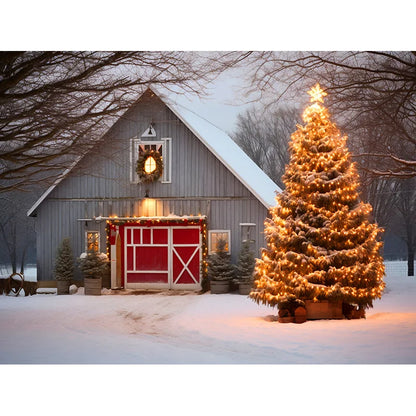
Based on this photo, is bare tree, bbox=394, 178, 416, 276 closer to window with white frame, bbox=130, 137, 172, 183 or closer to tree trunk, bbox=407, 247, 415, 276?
tree trunk, bbox=407, 247, 415, 276

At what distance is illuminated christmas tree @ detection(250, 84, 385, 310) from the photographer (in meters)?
9.14

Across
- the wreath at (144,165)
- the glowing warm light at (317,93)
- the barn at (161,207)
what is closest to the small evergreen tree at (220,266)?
the barn at (161,207)

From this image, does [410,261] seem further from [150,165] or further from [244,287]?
[150,165]

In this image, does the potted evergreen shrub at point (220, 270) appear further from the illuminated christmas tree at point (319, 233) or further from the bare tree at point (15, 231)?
the bare tree at point (15, 231)

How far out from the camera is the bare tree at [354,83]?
8.54 meters

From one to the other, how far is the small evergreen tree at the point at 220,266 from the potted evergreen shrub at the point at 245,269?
218 mm

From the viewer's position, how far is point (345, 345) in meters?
7.88

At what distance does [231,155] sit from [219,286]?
3.20 m

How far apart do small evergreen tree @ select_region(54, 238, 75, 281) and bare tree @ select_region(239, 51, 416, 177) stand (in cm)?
707

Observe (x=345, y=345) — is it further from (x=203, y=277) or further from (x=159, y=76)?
(x=203, y=277)

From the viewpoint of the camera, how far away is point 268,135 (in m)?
14.5

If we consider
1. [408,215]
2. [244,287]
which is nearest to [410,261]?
[408,215]
